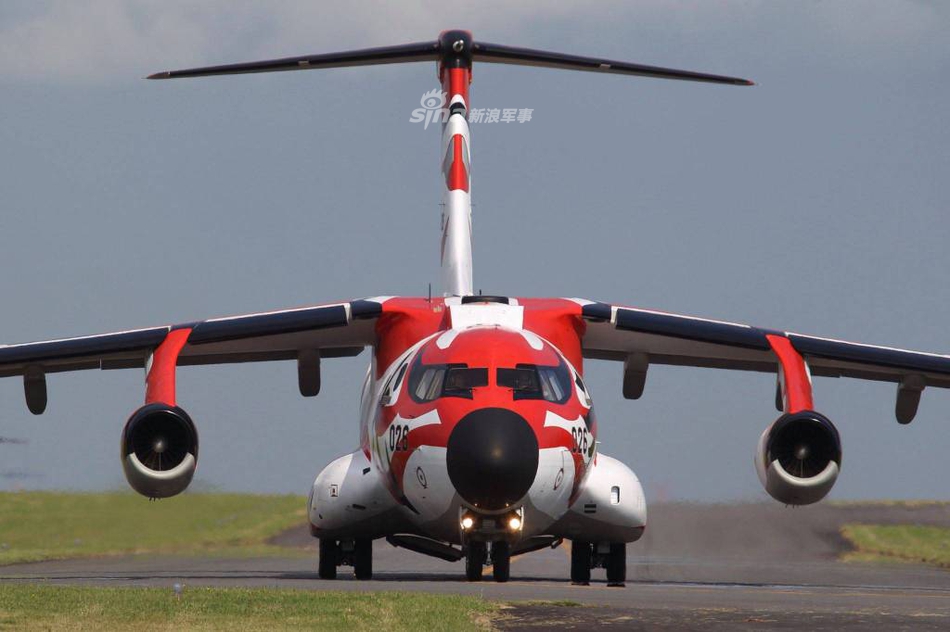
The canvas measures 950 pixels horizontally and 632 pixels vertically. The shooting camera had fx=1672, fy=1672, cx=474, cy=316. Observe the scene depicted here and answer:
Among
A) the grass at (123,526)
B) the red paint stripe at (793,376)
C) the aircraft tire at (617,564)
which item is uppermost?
the red paint stripe at (793,376)

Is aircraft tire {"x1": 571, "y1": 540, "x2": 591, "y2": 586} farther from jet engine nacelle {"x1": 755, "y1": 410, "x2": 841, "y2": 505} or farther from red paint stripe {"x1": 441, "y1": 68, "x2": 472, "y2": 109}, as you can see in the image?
red paint stripe {"x1": 441, "y1": 68, "x2": 472, "y2": 109}

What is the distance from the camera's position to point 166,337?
72.9 feet

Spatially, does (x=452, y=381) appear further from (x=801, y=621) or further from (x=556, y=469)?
(x=801, y=621)

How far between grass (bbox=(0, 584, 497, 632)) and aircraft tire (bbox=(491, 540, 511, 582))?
2.42 m

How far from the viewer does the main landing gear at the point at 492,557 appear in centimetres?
1892

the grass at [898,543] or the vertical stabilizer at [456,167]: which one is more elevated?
the vertical stabilizer at [456,167]

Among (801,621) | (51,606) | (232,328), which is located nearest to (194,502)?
(232,328)

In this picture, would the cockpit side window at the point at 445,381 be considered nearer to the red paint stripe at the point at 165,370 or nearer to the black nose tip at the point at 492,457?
the black nose tip at the point at 492,457

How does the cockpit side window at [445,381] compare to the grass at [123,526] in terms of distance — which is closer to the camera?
the cockpit side window at [445,381]

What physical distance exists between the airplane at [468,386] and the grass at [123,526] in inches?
215

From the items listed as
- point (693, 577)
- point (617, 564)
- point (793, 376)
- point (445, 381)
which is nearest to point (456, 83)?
point (793, 376)

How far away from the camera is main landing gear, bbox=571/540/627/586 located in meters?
22.9

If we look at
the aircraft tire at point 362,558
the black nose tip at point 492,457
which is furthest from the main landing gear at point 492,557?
the aircraft tire at point 362,558

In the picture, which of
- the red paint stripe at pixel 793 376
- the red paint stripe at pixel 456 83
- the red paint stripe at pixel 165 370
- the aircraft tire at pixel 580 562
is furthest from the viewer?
the red paint stripe at pixel 456 83
